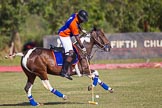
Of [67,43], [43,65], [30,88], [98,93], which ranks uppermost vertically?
[67,43]

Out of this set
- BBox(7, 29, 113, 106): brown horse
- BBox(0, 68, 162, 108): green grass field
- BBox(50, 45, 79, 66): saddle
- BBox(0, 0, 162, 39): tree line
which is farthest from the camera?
BBox(0, 0, 162, 39): tree line

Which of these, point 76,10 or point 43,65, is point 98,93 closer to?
point 43,65

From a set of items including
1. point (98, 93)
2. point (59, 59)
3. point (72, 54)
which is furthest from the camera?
point (98, 93)

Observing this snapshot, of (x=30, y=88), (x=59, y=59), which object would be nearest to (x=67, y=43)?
(x=59, y=59)

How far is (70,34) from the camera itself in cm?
1744

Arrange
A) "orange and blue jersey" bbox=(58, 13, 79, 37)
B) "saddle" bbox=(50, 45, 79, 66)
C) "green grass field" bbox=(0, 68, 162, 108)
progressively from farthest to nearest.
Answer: "saddle" bbox=(50, 45, 79, 66) → "orange and blue jersey" bbox=(58, 13, 79, 37) → "green grass field" bbox=(0, 68, 162, 108)

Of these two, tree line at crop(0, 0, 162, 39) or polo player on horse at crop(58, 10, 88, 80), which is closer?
polo player on horse at crop(58, 10, 88, 80)

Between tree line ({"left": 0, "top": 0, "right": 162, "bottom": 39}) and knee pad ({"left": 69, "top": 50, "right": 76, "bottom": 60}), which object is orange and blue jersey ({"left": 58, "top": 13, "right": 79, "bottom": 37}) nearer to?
knee pad ({"left": 69, "top": 50, "right": 76, "bottom": 60})

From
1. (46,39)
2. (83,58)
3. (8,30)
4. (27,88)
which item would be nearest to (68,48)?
(83,58)

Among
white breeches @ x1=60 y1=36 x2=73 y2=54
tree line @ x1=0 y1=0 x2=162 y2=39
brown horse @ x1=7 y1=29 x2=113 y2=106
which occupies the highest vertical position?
white breeches @ x1=60 y1=36 x2=73 y2=54

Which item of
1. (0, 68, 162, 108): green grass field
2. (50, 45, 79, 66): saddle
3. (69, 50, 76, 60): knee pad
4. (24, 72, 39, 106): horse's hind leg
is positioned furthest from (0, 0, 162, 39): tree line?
(69, 50, 76, 60): knee pad

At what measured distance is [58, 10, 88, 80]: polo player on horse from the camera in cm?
1708

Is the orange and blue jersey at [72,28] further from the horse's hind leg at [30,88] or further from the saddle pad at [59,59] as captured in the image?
the horse's hind leg at [30,88]

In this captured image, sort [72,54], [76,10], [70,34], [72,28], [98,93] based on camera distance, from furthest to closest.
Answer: [76,10], [98,93], [70,34], [72,54], [72,28]
